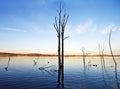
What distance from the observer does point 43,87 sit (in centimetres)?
2305

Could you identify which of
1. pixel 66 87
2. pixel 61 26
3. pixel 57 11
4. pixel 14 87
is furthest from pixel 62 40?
pixel 14 87

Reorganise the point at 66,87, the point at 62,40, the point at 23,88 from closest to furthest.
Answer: the point at 62,40
the point at 23,88
the point at 66,87

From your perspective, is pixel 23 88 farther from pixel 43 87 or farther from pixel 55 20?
pixel 55 20

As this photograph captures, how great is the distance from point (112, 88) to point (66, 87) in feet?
18.9

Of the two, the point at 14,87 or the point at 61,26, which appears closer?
the point at 61,26

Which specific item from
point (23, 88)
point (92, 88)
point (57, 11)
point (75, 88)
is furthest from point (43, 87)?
point (57, 11)

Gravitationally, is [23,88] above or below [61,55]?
below

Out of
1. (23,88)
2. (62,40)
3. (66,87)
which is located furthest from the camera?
(66,87)

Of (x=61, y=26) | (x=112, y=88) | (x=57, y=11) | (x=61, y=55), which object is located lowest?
(x=112, y=88)

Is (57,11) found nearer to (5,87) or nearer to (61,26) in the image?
(61,26)

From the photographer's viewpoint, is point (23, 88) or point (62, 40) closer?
point (62, 40)

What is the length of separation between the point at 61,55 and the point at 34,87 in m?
5.53

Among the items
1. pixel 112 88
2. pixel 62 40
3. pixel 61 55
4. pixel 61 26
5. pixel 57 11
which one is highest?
pixel 57 11

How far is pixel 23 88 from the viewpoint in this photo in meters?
21.8
